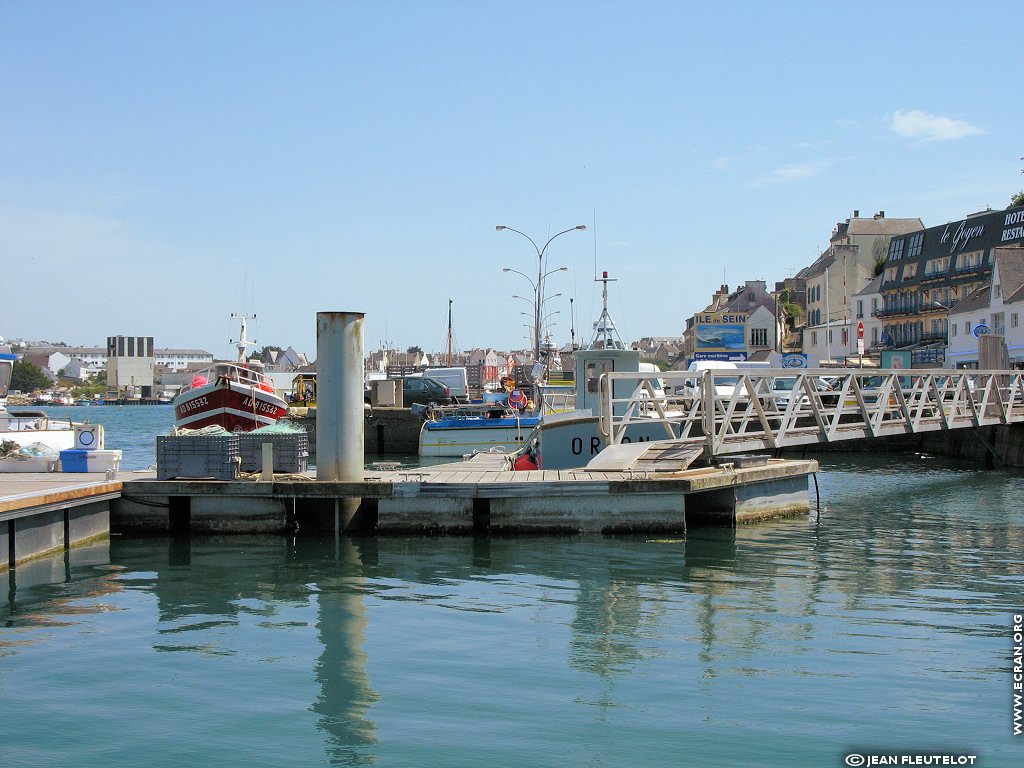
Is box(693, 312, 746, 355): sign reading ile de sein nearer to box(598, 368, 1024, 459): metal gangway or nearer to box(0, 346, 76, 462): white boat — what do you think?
box(598, 368, 1024, 459): metal gangway

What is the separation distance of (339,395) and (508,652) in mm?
7258

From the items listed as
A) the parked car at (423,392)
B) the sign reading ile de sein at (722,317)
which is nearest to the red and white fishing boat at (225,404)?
the parked car at (423,392)

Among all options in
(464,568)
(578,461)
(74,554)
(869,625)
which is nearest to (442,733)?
(869,625)

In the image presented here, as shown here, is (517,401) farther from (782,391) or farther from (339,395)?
(339,395)

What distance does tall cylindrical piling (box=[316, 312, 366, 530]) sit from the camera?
16.6 m

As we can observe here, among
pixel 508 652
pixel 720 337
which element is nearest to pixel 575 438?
pixel 508 652

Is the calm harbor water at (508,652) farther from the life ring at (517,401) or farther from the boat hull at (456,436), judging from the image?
the boat hull at (456,436)

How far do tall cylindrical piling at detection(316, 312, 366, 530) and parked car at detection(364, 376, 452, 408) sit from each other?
1457 inches

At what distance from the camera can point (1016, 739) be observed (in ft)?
26.3

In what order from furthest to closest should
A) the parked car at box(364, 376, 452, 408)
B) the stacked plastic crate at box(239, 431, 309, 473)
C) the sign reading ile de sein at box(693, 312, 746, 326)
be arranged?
the sign reading ile de sein at box(693, 312, 746, 326) < the parked car at box(364, 376, 452, 408) < the stacked plastic crate at box(239, 431, 309, 473)

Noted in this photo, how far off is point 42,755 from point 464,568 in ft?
25.4

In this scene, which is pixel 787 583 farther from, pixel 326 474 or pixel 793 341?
pixel 793 341

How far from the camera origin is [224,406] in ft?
96.8

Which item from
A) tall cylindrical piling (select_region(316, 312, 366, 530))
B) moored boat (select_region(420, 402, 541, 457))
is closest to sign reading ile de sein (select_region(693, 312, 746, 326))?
moored boat (select_region(420, 402, 541, 457))
